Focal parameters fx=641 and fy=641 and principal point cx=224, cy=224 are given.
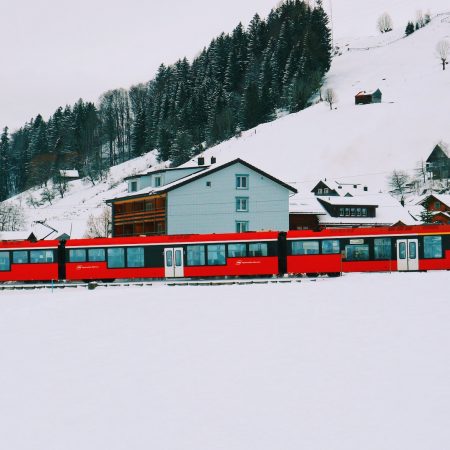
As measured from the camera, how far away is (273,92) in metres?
131

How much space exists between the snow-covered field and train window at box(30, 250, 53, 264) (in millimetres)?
15203

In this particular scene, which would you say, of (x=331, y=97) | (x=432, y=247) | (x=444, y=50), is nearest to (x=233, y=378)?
(x=432, y=247)

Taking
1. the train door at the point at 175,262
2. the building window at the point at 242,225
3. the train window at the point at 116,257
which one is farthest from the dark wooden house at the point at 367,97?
the train window at the point at 116,257

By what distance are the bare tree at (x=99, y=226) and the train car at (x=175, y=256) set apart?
1576 inches

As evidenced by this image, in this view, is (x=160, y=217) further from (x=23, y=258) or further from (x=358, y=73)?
(x=358, y=73)

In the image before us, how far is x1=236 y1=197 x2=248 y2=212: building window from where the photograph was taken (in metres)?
54.7

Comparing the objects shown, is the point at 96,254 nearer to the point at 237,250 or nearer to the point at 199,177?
the point at 237,250

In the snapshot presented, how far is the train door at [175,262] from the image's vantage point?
34.7 metres

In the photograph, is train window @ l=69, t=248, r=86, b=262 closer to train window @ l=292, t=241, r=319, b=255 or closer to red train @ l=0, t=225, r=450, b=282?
red train @ l=0, t=225, r=450, b=282

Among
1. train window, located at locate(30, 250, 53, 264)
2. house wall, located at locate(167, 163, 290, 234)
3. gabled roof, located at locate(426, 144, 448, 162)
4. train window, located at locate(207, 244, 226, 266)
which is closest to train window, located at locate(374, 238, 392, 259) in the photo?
train window, located at locate(207, 244, 226, 266)

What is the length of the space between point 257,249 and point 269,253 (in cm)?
67

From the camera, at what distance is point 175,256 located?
1366 inches

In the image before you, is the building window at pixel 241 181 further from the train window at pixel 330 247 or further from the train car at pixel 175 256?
the train window at pixel 330 247

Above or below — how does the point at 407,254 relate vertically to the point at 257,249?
below
